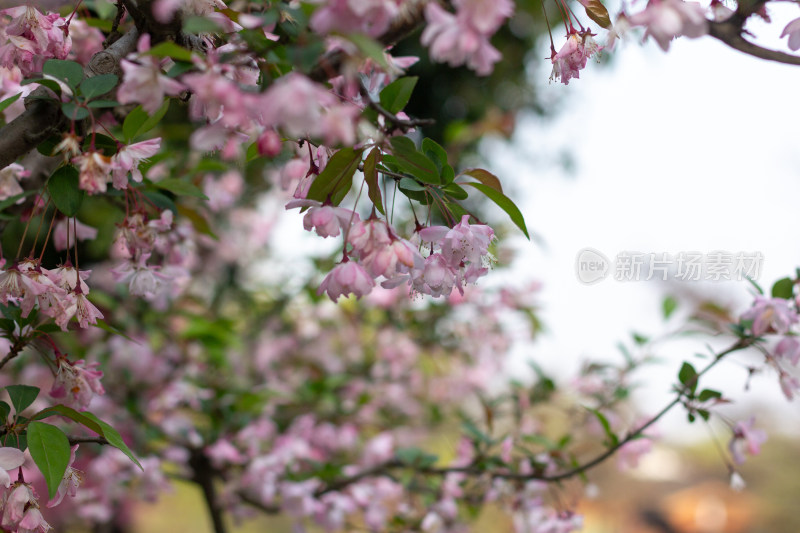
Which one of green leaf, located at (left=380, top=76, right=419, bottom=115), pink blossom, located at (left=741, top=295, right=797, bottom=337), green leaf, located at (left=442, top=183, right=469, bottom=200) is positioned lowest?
pink blossom, located at (left=741, top=295, right=797, bottom=337)

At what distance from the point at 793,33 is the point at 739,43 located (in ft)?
0.50

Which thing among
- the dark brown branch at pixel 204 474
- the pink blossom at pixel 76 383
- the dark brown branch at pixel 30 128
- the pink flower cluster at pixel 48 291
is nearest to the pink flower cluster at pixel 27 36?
the dark brown branch at pixel 30 128

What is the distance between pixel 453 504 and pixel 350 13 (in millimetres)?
1112

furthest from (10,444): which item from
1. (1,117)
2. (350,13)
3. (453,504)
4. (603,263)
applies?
(603,263)

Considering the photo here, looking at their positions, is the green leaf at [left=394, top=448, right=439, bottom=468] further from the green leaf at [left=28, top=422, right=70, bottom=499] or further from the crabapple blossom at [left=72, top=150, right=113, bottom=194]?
the crabapple blossom at [left=72, top=150, right=113, bottom=194]

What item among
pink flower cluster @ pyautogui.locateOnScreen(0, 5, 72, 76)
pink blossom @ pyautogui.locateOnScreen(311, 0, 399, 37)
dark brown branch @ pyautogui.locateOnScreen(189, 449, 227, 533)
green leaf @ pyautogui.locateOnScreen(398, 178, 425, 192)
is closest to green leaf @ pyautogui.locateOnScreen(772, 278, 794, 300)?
green leaf @ pyautogui.locateOnScreen(398, 178, 425, 192)

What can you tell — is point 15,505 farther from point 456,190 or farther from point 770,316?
point 770,316

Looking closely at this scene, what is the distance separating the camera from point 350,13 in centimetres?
35

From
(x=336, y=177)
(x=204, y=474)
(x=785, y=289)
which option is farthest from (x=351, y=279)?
(x=204, y=474)

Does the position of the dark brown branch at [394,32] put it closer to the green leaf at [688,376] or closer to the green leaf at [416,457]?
the green leaf at [688,376]

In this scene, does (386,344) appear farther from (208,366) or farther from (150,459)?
(150,459)

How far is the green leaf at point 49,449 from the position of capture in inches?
19.8

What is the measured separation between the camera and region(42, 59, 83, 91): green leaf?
0.49 meters

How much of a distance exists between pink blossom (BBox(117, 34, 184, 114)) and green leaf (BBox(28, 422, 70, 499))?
12.6 inches
